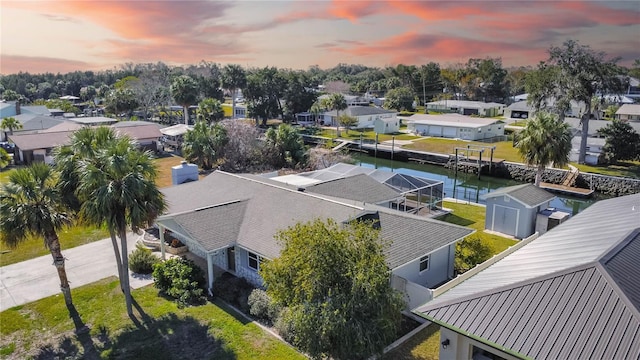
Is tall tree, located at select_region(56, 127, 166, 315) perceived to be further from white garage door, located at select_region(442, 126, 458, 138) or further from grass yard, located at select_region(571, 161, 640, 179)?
white garage door, located at select_region(442, 126, 458, 138)

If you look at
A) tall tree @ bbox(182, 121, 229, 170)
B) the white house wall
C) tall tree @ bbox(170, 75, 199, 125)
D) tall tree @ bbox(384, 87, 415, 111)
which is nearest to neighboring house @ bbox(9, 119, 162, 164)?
tall tree @ bbox(182, 121, 229, 170)

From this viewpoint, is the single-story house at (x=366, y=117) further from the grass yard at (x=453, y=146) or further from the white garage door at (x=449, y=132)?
the grass yard at (x=453, y=146)

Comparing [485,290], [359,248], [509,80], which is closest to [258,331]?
[359,248]

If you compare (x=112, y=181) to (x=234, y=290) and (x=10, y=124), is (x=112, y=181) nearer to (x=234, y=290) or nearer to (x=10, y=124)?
(x=234, y=290)

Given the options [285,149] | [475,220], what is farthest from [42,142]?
[475,220]

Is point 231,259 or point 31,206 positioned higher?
point 31,206

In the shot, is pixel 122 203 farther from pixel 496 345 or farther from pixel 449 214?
pixel 449 214

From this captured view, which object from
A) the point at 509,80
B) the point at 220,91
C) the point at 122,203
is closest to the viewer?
the point at 122,203

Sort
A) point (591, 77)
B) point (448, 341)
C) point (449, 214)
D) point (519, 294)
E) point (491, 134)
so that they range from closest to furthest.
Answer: point (519, 294), point (448, 341), point (449, 214), point (591, 77), point (491, 134)
